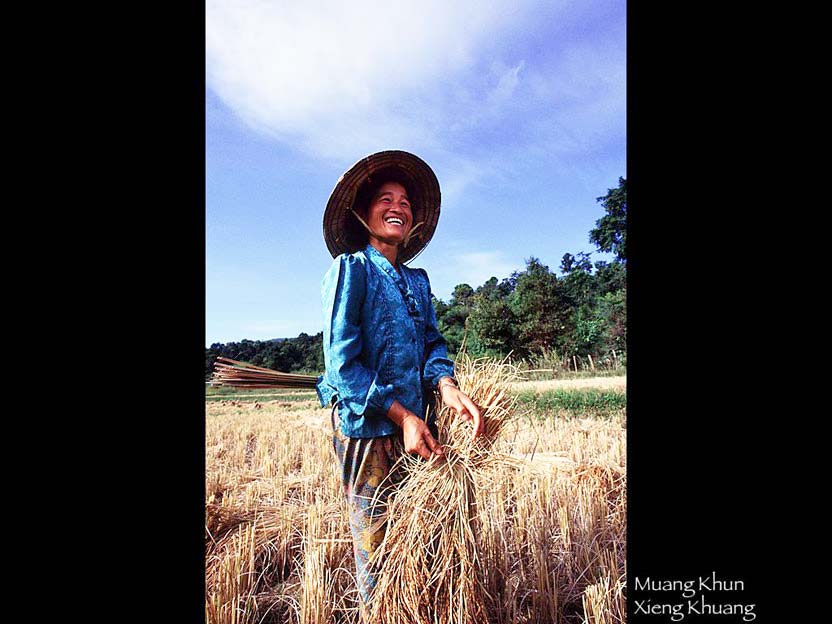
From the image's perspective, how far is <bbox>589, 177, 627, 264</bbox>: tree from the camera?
720 inches

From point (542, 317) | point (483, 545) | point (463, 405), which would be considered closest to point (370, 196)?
point (463, 405)

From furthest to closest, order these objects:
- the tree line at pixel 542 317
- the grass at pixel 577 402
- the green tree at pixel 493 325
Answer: the green tree at pixel 493 325 < the grass at pixel 577 402 < the tree line at pixel 542 317

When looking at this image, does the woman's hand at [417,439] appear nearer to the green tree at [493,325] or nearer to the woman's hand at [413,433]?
the woman's hand at [413,433]

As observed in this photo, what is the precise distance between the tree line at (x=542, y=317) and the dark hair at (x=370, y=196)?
129 centimetres

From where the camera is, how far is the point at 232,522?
7.80 ft

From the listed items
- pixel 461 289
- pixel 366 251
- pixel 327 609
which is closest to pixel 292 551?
pixel 327 609

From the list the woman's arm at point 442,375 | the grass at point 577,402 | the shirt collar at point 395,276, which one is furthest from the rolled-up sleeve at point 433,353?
the grass at point 577,402

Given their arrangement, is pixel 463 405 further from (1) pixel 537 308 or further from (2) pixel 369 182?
(1) pixel 537 308

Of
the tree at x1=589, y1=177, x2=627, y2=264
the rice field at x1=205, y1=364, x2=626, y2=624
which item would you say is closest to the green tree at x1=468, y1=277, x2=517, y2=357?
the rice field at x1=205, y1=364, x2=626, y2=624

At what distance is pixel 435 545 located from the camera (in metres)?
1.24

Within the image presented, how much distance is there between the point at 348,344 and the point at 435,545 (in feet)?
2.14

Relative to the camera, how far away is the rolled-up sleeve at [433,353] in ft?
4.49
